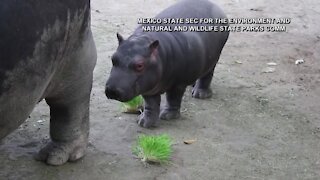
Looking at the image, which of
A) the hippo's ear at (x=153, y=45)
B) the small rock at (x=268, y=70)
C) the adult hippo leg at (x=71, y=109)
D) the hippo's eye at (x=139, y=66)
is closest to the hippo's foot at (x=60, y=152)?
the adult hippo leg at (x=71, y=109)

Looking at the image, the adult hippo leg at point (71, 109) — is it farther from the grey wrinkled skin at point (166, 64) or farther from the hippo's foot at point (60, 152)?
the grey wrinkled skin at point (166, 64)

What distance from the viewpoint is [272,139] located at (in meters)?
3.21

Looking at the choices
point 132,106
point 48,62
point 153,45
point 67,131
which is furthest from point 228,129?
point 48,62

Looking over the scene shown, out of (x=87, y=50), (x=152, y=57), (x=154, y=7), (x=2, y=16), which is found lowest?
(x=154, y=7)

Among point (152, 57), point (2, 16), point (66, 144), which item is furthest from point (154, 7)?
point (2, 16)

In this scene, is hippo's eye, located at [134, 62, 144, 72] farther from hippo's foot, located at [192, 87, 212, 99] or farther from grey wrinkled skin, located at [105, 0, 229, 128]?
hippo's foot, located at [192, 87, 212, 99]

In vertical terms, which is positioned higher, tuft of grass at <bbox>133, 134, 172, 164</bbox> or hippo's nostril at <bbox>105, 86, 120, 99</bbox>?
hippo's nostril at <bbox>105, 86, 120, 99</bbox>

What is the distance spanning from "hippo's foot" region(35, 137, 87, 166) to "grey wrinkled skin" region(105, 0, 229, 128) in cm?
34

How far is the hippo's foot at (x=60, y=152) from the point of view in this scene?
2.70 m

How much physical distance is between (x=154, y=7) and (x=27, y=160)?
11.2 ft

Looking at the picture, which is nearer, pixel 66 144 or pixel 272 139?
pixel 66 144

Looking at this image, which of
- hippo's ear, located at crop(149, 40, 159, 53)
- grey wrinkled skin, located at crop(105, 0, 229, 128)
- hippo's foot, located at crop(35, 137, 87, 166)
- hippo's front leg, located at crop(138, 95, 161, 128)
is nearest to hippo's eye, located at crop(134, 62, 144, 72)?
grey wrinkled skin, located at crop(105, 0, 229, 128)

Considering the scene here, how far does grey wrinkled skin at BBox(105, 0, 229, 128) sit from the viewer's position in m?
2.95

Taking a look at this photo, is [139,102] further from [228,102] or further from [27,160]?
[27,160]
